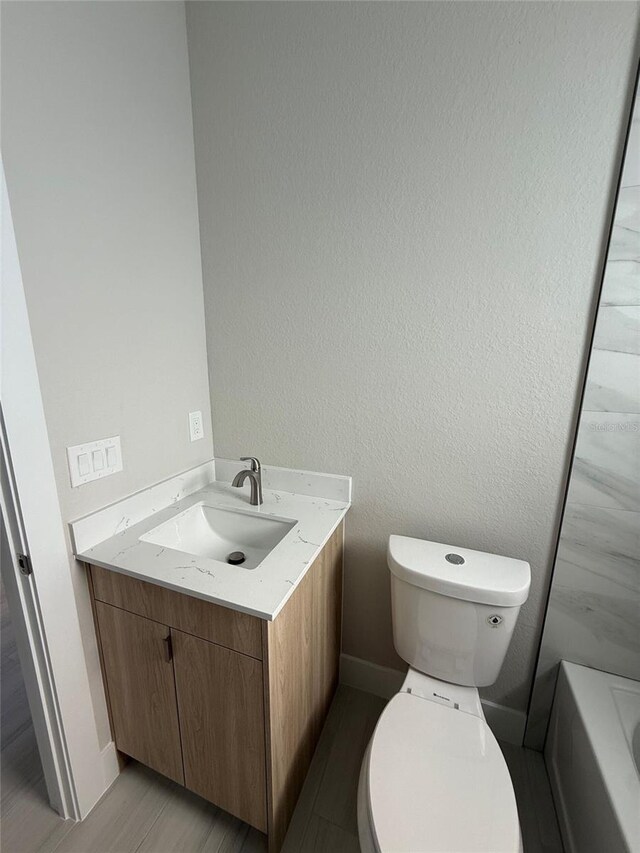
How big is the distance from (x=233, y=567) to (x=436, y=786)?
0.69 metres

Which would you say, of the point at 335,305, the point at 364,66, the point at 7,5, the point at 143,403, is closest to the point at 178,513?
the point at 143,403

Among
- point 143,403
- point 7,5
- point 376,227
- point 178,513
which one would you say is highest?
point 7,5

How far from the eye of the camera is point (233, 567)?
1029 mm

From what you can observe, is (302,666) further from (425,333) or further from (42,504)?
(425,333)

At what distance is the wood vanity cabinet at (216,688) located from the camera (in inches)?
37.5

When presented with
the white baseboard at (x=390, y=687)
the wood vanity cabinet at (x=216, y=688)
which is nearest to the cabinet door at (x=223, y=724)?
the wood vanity cabinet at (x=216, y=688)

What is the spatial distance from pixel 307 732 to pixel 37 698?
81 centimetres

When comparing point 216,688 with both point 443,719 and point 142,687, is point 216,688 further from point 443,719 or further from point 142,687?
point 443,719

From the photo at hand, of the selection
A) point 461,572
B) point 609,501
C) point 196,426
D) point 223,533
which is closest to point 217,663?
point 223,533

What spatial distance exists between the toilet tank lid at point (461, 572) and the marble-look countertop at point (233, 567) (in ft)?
0.83

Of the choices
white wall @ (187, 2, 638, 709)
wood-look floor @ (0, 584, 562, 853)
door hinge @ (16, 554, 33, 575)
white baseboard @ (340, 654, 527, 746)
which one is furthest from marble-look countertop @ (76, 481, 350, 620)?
wood-look floor @ (0, 584, 562, 853)

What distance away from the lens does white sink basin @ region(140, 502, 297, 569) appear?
1.29 metres

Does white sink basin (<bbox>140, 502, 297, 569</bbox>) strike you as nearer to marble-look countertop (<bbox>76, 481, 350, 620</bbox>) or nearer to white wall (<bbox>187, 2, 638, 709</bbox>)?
marble-look countertop (<bbox>76, 481, 350, 620</bbox>)

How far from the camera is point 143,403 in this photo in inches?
49.1
